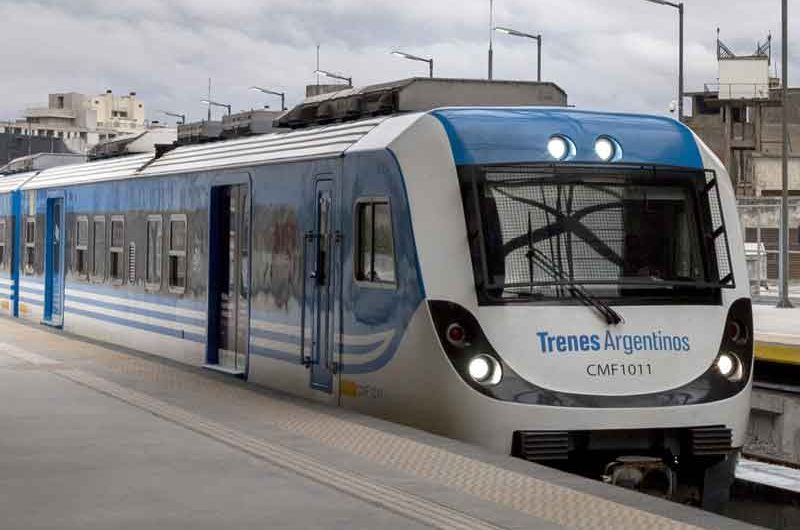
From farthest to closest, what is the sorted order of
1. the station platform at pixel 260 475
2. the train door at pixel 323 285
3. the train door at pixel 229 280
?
the train door at pixel 229 280 < the train door at pixel 323 285 < the station platform at pixel 260 475

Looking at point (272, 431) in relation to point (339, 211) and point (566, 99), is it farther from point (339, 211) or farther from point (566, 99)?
point (566, 99)

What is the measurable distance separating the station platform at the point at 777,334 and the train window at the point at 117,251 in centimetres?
804

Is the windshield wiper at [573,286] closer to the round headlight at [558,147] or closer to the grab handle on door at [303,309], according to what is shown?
the round headlight at [558,147]

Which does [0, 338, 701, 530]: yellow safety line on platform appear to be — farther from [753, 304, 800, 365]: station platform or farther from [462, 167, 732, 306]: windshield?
[753, 304, 800, 365]: station platform

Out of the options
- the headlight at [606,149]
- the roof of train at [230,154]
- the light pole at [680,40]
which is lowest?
the headlight at [606,149]

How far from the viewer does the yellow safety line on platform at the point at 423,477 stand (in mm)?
8148

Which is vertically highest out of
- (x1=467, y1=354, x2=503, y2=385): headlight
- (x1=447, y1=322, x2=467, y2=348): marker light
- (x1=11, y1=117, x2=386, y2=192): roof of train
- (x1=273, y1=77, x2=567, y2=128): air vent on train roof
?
(x1=273, y1=77, x2=567, y2=128): air vent on train roof

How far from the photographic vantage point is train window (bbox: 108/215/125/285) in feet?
66.0

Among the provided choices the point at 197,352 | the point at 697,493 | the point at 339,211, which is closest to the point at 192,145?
the point at 197,352

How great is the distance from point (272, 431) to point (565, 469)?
2140mm

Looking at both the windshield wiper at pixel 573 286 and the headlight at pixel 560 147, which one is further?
the headlight at pixel 560 147

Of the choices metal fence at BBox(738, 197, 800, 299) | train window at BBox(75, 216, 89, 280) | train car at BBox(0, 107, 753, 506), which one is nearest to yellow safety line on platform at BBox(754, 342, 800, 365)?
train car at BBox(0, 107, 753, 506)

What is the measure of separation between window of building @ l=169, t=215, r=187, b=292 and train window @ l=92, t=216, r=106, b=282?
342 cm

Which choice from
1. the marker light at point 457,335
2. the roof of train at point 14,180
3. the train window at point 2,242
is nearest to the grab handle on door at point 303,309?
the marker light at point 457,335
